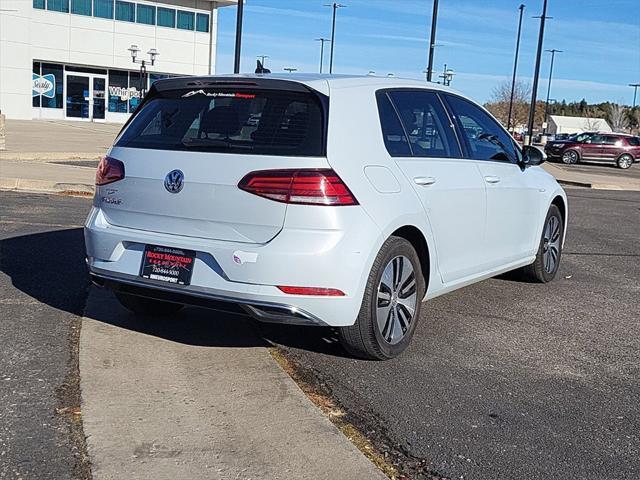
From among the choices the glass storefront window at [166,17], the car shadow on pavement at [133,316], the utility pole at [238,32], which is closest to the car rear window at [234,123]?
the car shadow on pavement at [133,316]

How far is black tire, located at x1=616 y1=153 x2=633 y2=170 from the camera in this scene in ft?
124

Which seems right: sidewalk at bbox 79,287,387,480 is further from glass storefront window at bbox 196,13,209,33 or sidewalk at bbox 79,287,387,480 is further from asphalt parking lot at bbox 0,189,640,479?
glass storefront window at bbox 196,13,209,33

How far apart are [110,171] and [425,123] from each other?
2095 mm

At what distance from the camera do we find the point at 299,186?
428 cm

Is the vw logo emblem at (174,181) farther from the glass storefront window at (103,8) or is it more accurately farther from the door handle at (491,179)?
the glass storefront window at (103,8)

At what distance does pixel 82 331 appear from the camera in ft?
17.1

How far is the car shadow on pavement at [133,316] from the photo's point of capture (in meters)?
5.22

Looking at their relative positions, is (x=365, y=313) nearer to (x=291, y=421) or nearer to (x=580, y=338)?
(x=291, y=421)

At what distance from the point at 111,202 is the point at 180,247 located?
0.66 m

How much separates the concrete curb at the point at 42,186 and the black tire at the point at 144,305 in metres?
8.41

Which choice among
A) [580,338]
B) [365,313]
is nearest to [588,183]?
[580,338]

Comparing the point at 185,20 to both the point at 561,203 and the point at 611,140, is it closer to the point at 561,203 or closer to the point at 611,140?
the point at 611,140

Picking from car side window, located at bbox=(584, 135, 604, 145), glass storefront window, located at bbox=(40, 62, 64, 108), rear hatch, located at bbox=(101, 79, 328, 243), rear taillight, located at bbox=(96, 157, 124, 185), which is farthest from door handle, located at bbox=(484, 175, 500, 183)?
glass storefront window, located at bbox=(40, 62, 64, 108)

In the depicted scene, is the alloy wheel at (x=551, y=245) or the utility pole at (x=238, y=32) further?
the utility pole at (x=238, y=32)
